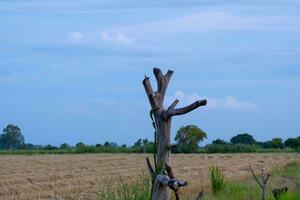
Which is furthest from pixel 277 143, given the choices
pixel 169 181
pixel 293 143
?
pixel 169 181

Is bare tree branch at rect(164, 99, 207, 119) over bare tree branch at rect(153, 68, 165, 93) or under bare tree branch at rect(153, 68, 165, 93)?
under

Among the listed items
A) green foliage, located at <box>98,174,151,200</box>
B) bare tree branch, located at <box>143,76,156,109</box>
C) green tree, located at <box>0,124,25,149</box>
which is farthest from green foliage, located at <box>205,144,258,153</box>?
bare tree branch, located at <box>143,76,156,109</box>

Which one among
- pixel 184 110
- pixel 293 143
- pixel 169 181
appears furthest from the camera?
pixel 293 143

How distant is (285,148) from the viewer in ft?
343

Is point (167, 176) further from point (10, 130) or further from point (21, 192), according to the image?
point (10, 130)

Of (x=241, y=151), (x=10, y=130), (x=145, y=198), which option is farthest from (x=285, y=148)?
(x=145, y=198)

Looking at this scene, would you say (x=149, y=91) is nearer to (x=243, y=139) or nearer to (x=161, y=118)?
(x=161, y=118)

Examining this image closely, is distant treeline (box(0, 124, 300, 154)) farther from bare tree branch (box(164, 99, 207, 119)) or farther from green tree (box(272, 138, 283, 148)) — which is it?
bare tree branch (box(164, 99, 207, 119))

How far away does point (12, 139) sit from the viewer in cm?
11700

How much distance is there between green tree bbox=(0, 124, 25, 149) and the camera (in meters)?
115

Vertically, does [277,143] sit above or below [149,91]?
above

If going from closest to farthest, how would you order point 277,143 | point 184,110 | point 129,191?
point 184,110
point 129,191
point 277,143

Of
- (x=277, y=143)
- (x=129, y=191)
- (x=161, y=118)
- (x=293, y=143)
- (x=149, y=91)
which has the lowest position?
(x=129, y=191)

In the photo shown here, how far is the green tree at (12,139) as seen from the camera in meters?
115
